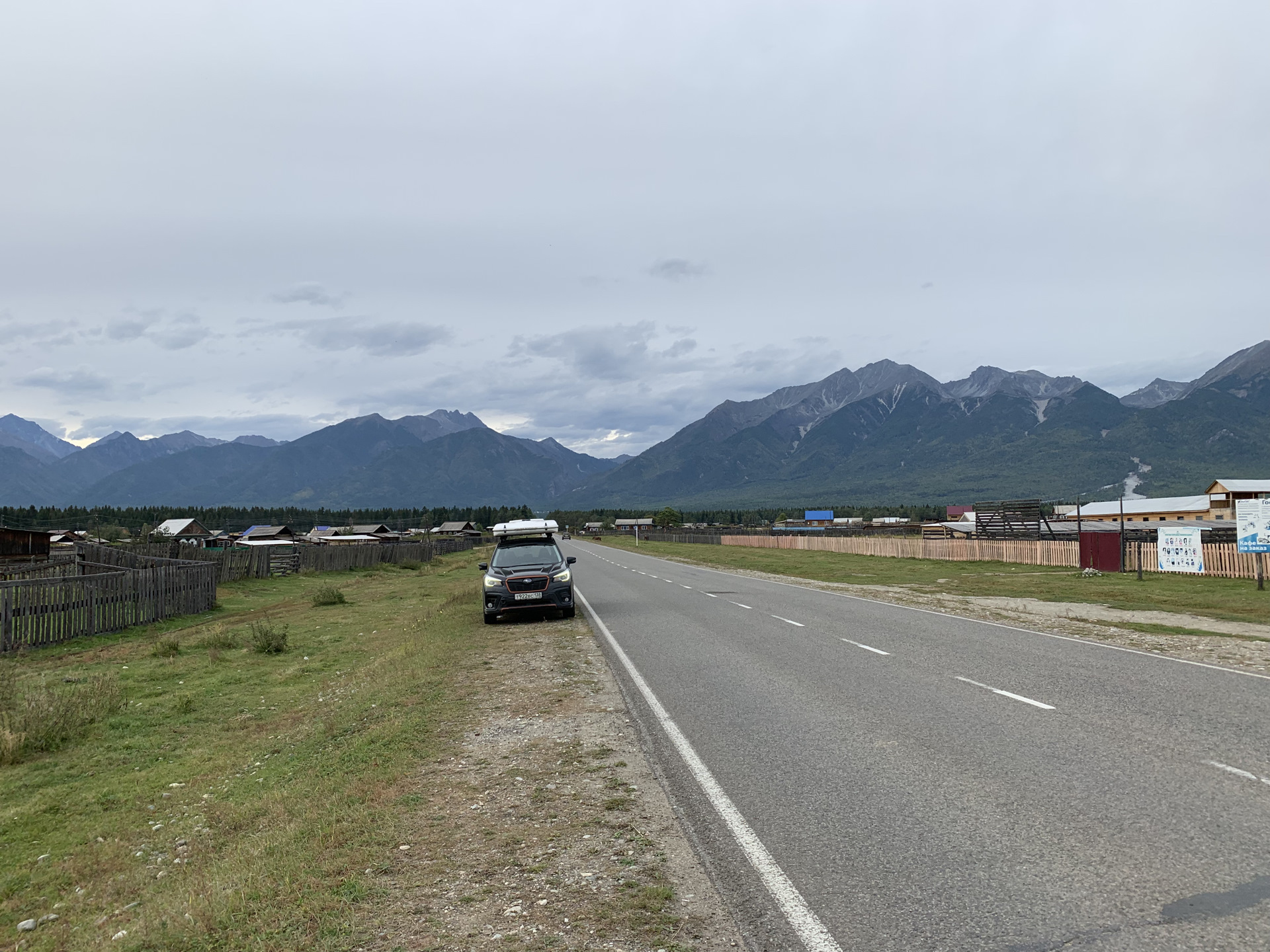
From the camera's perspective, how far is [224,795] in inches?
309

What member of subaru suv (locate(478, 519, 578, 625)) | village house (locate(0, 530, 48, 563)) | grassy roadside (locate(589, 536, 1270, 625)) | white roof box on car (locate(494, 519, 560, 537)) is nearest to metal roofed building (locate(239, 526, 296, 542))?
village house (locate(0, 530, 48, 563))

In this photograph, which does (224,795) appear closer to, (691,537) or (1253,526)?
(1253,526)

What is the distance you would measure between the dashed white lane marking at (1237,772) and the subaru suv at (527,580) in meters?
12.8

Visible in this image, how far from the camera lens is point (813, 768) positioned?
22.5ft

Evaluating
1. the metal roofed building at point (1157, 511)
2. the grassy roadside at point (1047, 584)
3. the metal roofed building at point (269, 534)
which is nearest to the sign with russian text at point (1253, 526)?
the grassy roadside at point (1047, 584)

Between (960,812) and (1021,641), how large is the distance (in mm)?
10265

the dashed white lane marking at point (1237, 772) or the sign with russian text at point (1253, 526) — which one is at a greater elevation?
the sign with russian text at point (1253, 526)

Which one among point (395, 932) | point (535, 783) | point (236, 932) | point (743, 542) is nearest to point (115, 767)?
point (535, 783)

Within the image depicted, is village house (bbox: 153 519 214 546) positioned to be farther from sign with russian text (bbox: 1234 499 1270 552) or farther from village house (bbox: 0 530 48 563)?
sign with russian text (bbox: 1234 499 1270 552)

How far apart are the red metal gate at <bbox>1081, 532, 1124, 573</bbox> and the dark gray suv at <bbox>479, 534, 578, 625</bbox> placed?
27422 millimetres

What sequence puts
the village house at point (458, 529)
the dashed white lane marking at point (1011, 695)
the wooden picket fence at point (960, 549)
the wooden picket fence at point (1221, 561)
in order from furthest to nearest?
the village house at point (458, 529), the wooden picket fence at point (960, 549), the wooden picket fence at point (1221, 561), the dashed white lane marking at point (1011, 695)

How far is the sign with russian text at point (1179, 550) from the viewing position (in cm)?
3188

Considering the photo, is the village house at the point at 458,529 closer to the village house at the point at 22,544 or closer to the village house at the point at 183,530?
the village house at the point at 183,530

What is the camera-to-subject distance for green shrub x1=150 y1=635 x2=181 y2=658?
16.6 metres
